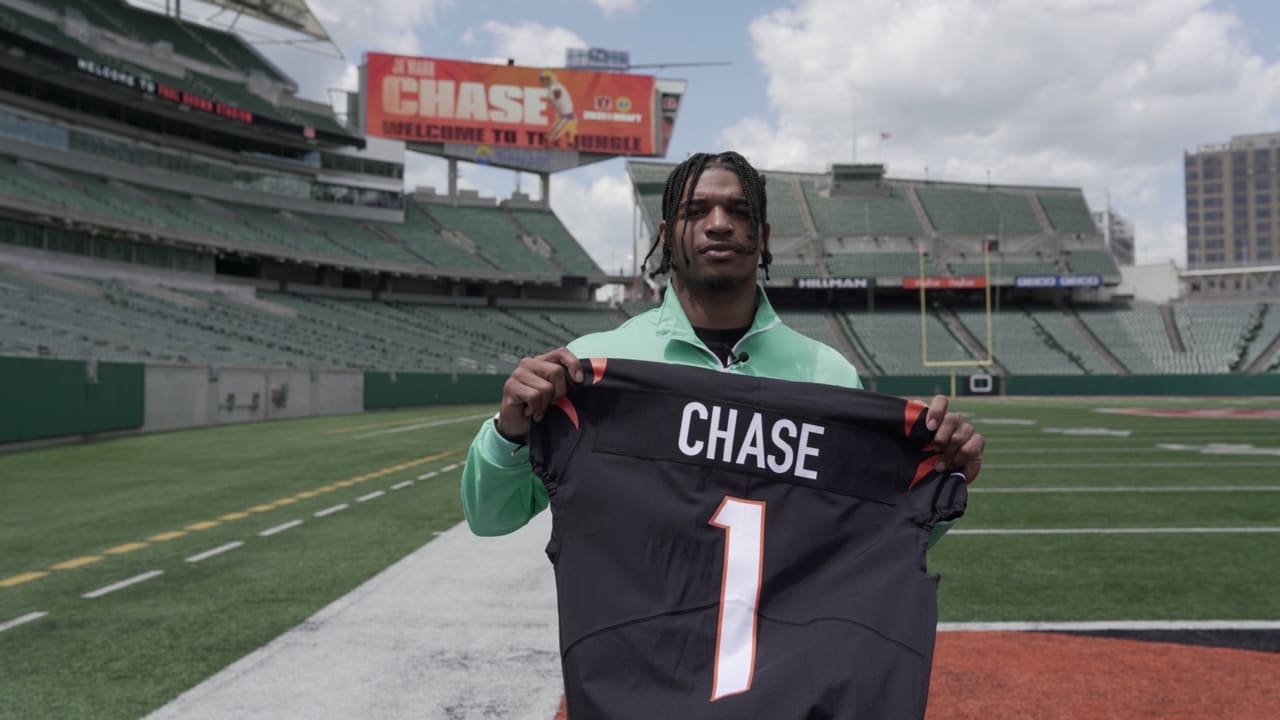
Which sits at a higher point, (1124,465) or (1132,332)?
(1132,332)

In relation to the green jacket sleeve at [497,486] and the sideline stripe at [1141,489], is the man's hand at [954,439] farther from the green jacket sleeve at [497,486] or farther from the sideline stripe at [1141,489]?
the sideline stripe at [1141,489]

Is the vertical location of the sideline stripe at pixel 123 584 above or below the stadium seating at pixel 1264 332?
below

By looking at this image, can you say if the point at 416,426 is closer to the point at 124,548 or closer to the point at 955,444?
the point at 124,548

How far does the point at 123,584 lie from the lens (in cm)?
605

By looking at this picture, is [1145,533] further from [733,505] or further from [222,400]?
[222,400]

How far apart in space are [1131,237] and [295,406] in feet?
439

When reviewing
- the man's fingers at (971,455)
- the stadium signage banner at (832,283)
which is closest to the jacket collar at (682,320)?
the man's fingers at (971,455)

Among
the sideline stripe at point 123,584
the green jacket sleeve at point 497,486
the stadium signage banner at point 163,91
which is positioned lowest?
the sideline stripe at point 123,584

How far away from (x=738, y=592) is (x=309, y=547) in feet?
19.7

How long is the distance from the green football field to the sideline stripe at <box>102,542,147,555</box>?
1.0 inches

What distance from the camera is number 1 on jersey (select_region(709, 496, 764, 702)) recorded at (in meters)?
2.10

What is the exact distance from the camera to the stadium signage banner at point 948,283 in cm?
5438

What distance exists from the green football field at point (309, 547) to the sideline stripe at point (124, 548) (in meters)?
0.03

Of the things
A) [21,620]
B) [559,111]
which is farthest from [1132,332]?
[21,620]
